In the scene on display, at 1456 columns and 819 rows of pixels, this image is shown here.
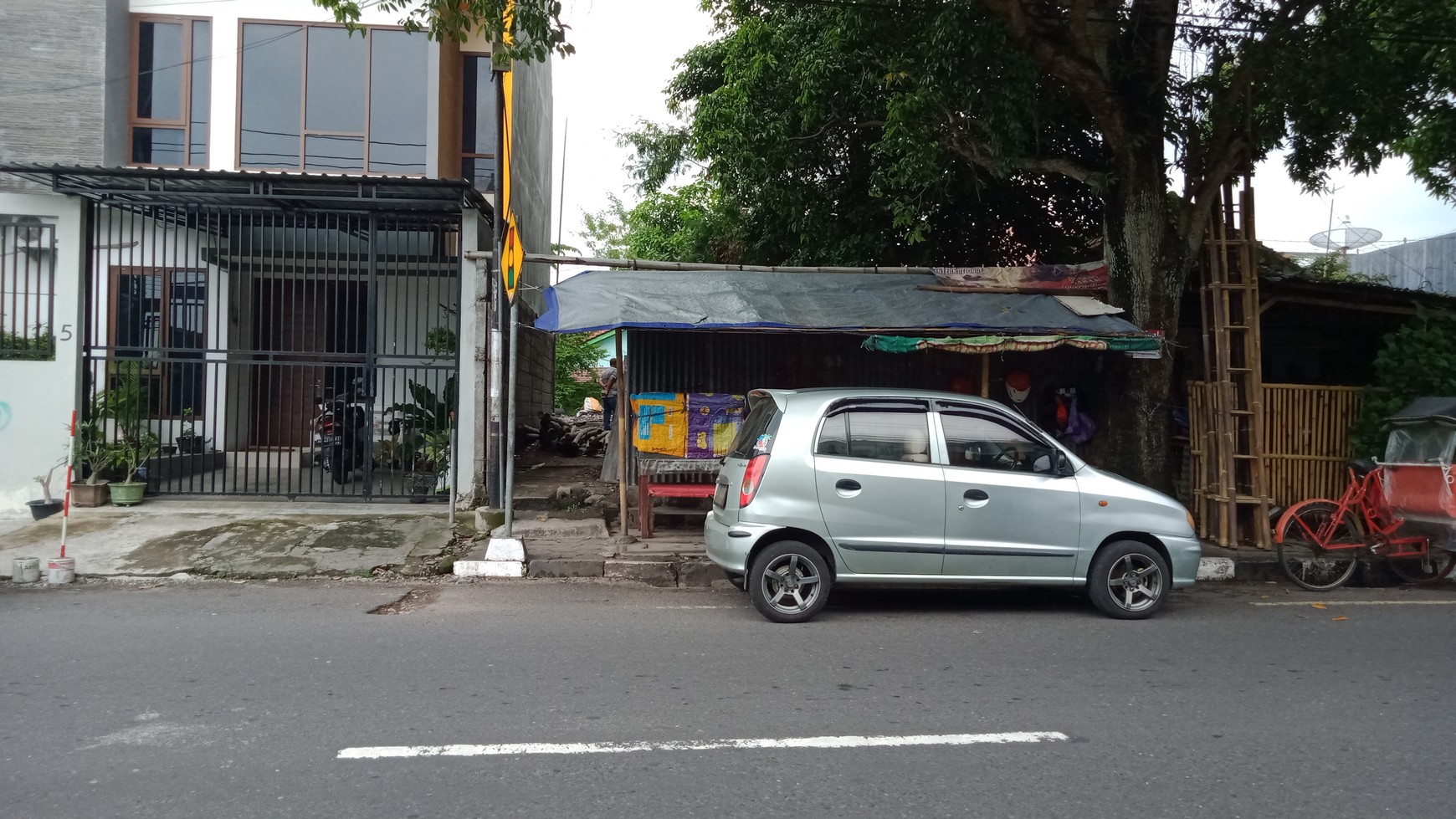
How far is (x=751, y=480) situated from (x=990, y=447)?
5.85 ft

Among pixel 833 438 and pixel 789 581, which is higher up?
pixel 833 438

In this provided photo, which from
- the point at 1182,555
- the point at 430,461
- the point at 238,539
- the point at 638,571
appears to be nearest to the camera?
the point at 1182,555

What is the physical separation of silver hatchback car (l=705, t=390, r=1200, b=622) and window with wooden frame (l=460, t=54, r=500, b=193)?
8.87 m

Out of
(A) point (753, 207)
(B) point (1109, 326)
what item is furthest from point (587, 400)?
(B) point (1109, 326)

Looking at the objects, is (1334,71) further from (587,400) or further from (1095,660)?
(587,400)

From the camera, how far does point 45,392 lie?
34.3 feet

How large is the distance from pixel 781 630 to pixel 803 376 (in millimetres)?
4519

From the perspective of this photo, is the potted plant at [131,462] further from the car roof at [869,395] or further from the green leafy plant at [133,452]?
the car roof at [869,395]

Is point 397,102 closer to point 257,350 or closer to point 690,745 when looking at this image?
point 257,350

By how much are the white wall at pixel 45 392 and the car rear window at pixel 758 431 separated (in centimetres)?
816

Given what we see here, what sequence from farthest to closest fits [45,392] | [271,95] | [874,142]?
[874,142], [271,95], [45,392]

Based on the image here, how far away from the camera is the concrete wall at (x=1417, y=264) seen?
55.1 ft

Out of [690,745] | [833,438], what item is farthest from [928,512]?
[690,745]

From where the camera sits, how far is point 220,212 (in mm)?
10992
